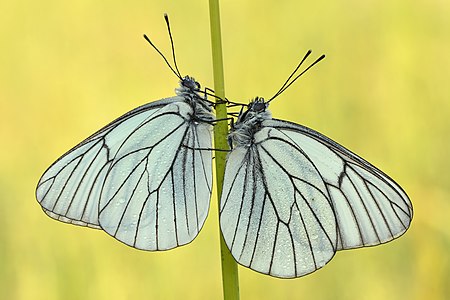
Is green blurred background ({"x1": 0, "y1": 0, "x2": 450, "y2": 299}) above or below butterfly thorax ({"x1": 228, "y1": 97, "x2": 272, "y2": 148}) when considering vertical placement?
above

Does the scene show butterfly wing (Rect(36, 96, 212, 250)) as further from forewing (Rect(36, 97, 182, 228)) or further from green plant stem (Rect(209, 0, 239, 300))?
green plant stem (Rect(209, 0, 239, 300))

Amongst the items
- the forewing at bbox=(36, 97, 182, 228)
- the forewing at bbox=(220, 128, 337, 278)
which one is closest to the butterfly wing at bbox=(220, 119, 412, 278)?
the forewing at bbox=(220, 128, 337, 278)

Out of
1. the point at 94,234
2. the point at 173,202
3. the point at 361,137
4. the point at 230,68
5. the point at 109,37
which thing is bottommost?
the point at 173,202

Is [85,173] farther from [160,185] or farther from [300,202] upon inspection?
[300,202]

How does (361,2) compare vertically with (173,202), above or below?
above

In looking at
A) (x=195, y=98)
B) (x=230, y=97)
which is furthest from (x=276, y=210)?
(x=230, y=97)

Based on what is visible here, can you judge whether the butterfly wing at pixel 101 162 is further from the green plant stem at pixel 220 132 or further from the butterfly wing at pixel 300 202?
the green plant stem at pixel 220 132

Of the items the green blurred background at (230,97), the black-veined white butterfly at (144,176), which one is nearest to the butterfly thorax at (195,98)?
the black-veined white butterfly at (144,176)

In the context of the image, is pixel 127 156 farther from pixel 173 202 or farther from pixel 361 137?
pixel 361 137
